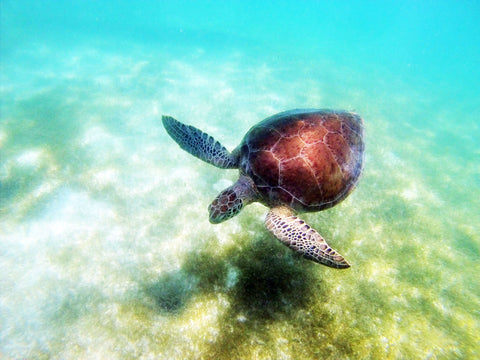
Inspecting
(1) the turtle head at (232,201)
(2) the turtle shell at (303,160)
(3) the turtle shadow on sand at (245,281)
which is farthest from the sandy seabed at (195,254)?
(2) the turtle shell at (303,160)

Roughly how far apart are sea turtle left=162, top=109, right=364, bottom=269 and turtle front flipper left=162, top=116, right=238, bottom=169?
45cm

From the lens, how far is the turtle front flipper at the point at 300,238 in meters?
3.18

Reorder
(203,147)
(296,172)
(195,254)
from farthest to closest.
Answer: (203,147) < (195,254) < (296,172)

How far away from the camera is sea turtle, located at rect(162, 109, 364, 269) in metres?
3.70

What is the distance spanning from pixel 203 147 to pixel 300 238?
Answer: 2.53 meters

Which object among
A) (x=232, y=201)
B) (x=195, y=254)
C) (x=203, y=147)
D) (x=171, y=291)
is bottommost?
(x=171, y=291)

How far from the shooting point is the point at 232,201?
151 inches

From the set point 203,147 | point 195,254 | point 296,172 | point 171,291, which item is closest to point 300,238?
point 296,172

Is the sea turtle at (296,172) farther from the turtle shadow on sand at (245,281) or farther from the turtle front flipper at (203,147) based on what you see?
the turtle shadow on sand at (245,281)

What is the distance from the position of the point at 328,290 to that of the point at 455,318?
2.11 metres

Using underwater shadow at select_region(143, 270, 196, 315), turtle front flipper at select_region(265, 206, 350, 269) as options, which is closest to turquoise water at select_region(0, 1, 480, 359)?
underwater shadow at select_region(143, 270, 196, 315)

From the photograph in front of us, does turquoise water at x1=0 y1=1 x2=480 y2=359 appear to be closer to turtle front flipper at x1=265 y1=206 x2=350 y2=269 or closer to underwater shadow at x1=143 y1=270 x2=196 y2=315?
underwater shadow at x1=143 y1=270 x2=196 y2=315

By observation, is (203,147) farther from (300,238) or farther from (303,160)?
(300,238)

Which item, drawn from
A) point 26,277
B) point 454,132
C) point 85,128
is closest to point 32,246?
point 26,277
